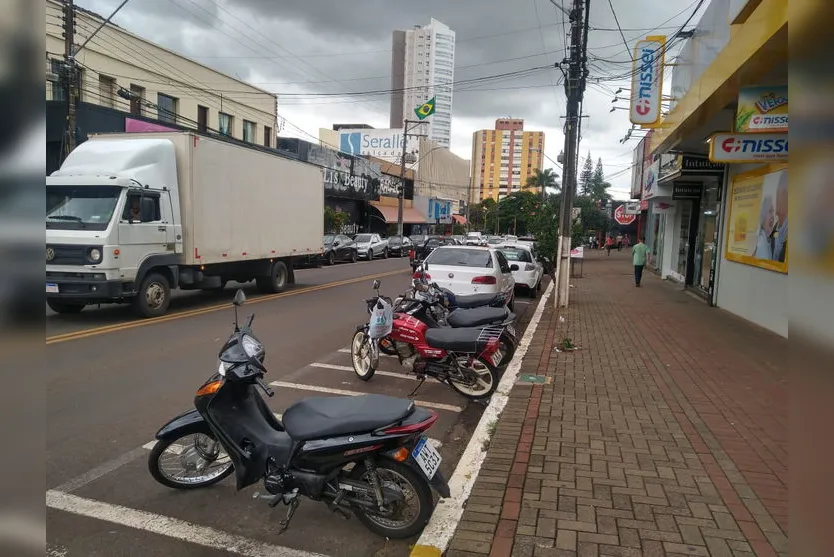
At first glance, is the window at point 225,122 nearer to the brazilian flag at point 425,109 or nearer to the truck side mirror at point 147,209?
the truck side mirror at point 147,209

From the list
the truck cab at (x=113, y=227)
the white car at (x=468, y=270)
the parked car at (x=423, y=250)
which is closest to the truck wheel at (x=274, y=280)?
the parked car at (x=423, y=250)

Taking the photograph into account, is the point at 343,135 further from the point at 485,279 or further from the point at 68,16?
the point at 485,279

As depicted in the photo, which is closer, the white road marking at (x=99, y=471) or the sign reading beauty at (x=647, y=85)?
the white road marking at (x=99, y=471)

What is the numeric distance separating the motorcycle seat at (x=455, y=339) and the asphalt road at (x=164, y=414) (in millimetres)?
697

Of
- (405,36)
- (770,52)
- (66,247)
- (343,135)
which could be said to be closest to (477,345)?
(770,52)

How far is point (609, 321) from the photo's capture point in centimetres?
1150

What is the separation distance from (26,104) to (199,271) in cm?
1197

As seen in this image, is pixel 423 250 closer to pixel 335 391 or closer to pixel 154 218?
pixel 154 218

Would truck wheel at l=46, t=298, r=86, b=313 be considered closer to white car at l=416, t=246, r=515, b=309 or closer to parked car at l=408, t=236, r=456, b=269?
white car at l=416, t=246, r=515, b=309

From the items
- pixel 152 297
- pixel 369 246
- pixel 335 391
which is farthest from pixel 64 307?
pixel 369 246

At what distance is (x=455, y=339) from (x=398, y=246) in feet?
98.7

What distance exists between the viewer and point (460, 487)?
164 inches

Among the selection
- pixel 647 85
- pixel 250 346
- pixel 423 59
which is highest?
pixel 423 59

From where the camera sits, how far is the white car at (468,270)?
1115cm
